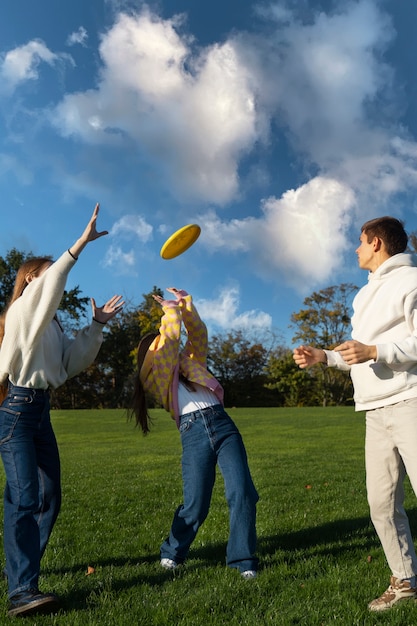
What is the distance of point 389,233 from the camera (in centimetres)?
405

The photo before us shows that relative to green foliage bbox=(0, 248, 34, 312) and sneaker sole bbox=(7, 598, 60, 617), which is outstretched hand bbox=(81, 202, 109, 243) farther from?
green foliage bbox=(0, 248, 34, 312)

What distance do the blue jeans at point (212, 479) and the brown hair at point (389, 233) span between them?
1729mm

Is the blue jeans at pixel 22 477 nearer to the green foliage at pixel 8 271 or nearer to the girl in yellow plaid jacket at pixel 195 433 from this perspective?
the girl in yellow plaid jacket at pixel 195 433

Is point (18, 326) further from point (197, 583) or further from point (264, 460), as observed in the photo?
point (264, 460)

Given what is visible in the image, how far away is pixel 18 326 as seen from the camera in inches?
160

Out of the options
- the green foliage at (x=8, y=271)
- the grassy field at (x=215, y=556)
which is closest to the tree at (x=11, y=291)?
the green foliage at (x=8, y=271)

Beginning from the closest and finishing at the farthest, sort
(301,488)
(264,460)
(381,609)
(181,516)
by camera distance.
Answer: (381,609) < (181,516) < (301,488) < (264,460)

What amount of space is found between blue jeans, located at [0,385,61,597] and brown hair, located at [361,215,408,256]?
8.01ft

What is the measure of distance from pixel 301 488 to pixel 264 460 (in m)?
3.62

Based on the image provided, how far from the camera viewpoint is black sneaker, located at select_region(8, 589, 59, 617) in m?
3.65

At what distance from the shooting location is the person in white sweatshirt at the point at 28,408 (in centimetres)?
383

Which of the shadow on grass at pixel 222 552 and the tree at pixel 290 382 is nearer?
the shadow on grass at pixel 222 552

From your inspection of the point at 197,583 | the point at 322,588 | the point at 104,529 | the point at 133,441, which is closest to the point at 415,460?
the point at 322,588

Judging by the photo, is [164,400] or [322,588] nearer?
[322,588]
